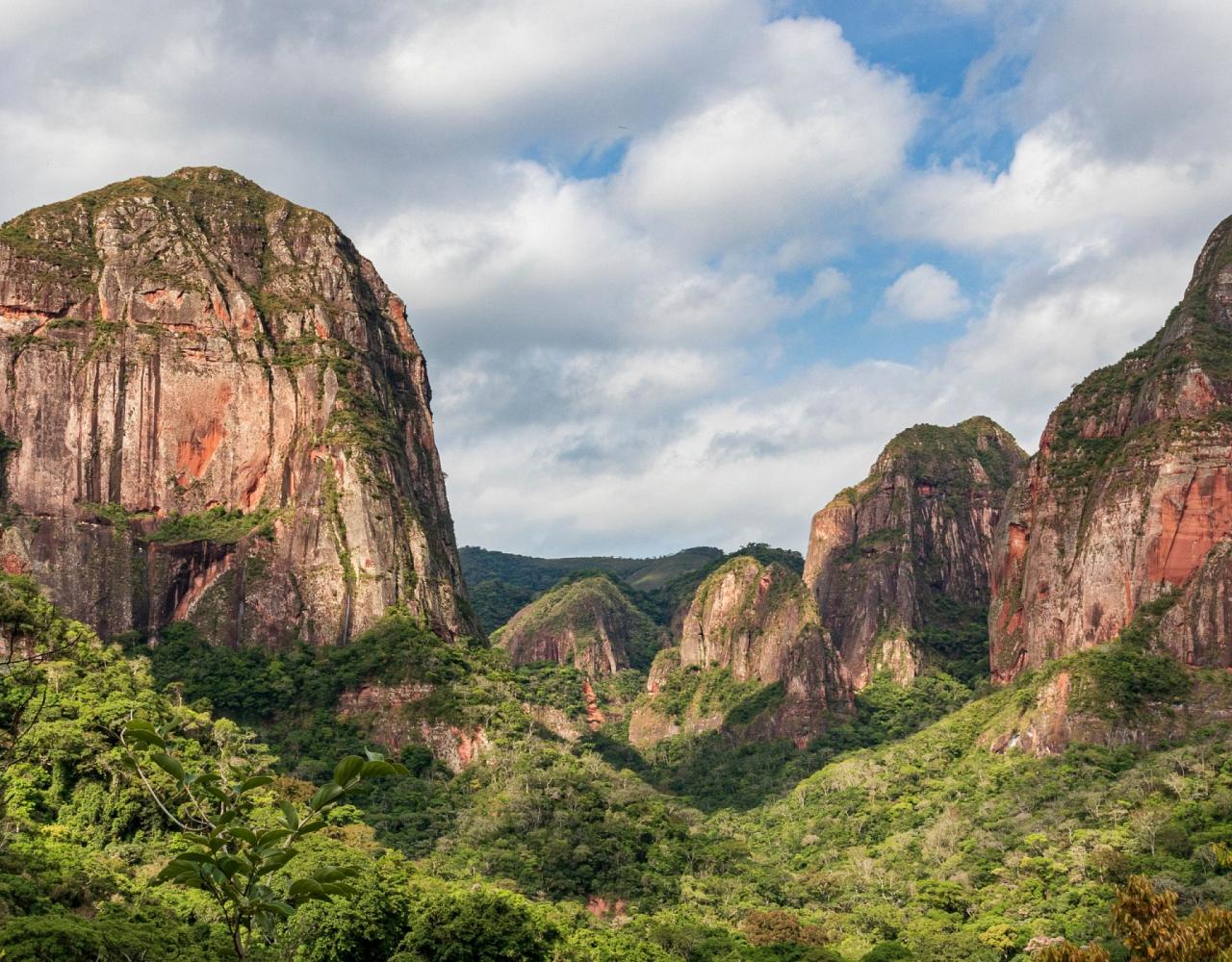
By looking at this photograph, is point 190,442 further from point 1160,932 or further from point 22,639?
point 1160,932

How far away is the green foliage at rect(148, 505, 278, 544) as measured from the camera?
85.9 m

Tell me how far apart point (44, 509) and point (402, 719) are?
27588 mm

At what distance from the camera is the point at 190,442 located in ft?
292

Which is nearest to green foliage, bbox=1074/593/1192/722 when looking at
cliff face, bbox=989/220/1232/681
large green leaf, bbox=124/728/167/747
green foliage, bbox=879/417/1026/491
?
cliff face, bbox=989/220/1232/681

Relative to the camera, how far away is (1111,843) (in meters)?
60.5

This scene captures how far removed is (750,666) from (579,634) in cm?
3919

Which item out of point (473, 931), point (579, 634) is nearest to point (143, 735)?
point (473, 931)

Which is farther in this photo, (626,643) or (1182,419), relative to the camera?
(626,643)

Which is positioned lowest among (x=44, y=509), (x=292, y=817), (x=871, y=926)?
(x=871, y=926)

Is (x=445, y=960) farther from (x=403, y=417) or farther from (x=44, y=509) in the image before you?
(x=403, y=417)

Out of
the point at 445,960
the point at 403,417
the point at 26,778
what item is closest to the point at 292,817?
Answer: the point at 445,960

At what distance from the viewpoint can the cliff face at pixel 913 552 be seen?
14462 cm

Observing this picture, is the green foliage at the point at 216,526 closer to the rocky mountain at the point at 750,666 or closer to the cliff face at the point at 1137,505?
the cliff face at the point at 1137,505

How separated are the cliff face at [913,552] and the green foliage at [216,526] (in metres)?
77.7
